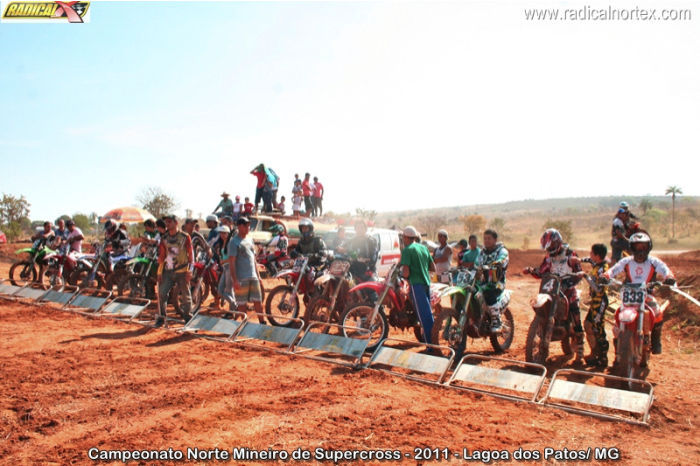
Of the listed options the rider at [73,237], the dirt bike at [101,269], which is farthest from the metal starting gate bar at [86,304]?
the rider at [73,237]

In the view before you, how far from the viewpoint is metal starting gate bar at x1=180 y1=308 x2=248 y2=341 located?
8.85 meters

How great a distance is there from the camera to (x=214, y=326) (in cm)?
909

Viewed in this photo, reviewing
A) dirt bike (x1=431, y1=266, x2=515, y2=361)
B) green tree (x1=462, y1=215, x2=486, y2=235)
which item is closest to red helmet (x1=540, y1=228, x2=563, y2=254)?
dirt bike (x1=431, y1=266, x2=515, y2=361)

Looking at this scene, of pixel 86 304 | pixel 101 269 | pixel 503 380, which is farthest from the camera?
pixel 101 269

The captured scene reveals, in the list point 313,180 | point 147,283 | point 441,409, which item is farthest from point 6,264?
point 441,409

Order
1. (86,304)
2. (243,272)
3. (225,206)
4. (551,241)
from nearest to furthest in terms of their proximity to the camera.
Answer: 1. (551,241)
2. (243,272)
3. (86,304)
4. (225,206)

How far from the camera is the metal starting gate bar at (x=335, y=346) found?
7.40 m

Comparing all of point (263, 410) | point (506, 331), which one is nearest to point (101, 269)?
point (263, 410)

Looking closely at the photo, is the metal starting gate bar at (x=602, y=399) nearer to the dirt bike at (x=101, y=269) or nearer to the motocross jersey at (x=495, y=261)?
the motocross jersey at (x=495, y=261)

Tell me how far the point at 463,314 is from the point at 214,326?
411 centimetres

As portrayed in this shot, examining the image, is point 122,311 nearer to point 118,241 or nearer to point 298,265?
point 118,241

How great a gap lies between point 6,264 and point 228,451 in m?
22.8

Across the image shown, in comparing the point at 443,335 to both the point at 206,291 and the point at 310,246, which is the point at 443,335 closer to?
the point at 310,246

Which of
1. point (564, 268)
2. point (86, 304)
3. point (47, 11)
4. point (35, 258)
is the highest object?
point (47, 11)
